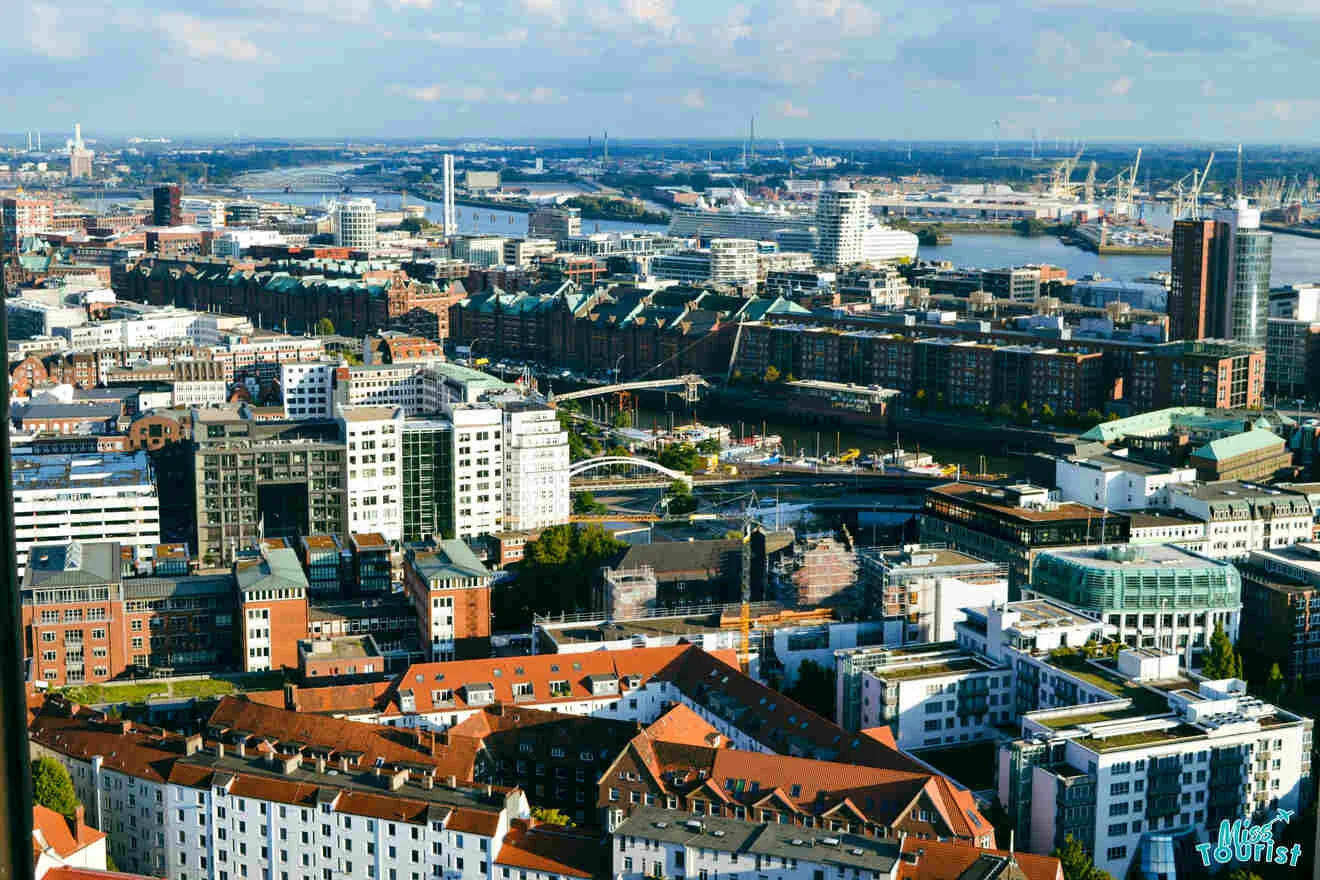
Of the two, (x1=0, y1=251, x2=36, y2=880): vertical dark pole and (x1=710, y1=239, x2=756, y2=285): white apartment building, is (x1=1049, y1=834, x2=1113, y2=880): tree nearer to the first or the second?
(x1=0, y1=251, x2=36, y2=880): vertical dark pole

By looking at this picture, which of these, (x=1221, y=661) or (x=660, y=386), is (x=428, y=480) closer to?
(x=1221, y=661)

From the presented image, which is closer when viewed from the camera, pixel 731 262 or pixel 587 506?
pixel 587 506

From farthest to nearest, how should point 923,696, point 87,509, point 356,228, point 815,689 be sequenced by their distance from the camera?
point 356,228, point 87,509, point 815,689, point 923,696

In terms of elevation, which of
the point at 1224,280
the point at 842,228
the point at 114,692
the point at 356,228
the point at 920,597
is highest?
the point at 842,228

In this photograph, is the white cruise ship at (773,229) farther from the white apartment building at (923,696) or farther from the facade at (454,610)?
the white apartment building at (923,696)

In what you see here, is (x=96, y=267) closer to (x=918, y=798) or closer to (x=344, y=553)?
(x=344, y=553)

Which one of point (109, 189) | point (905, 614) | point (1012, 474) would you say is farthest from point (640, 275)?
point (109, 189)

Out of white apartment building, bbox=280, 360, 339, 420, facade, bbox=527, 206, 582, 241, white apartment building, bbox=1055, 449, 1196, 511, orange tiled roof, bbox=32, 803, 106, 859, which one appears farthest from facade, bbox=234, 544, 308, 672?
facade, bbox=527, 206, 582, 241

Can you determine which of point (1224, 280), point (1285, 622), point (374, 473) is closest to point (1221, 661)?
point (1285, 622)
